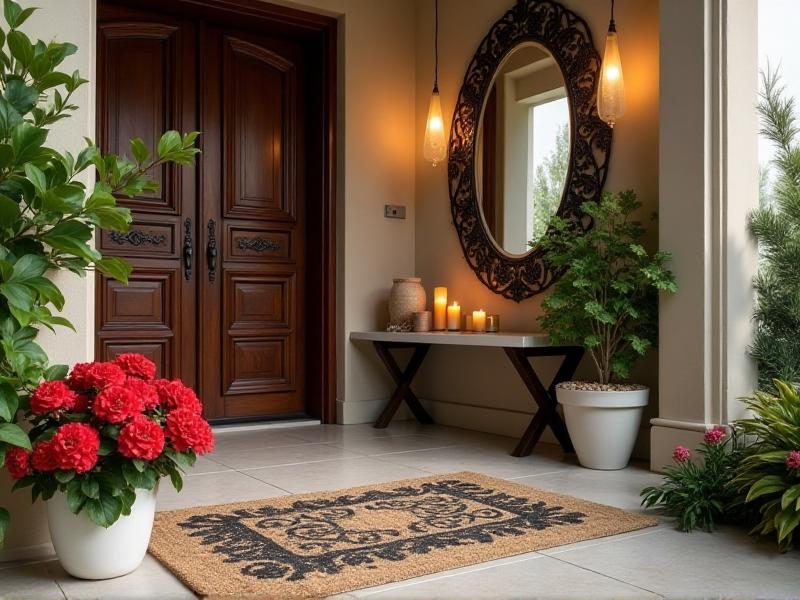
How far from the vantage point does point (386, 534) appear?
7.20 feet

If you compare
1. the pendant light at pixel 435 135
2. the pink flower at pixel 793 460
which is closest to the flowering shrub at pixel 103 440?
the pink flower at pixel 793 460

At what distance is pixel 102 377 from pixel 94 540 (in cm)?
38

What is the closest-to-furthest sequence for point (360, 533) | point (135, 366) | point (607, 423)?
point (135, 366)
point (360, 533)
point (607, 423)

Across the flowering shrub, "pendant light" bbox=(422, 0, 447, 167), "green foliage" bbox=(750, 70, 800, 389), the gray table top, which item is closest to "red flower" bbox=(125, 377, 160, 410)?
the flowering shrub

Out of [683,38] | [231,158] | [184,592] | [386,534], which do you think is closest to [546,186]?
[683,38]

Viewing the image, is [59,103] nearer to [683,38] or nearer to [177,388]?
[177,388]

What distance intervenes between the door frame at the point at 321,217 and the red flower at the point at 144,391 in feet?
8.51

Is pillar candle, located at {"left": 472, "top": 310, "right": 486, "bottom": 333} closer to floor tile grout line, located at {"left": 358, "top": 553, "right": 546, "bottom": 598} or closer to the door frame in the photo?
the door frame

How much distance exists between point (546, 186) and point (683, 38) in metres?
1.01

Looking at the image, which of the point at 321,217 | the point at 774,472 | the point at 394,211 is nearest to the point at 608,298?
the point at 774,472

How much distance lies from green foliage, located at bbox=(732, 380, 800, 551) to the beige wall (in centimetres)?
94

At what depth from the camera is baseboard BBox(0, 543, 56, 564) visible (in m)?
1.99

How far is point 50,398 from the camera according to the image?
1.77 metres

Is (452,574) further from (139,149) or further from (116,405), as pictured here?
(139,149)
